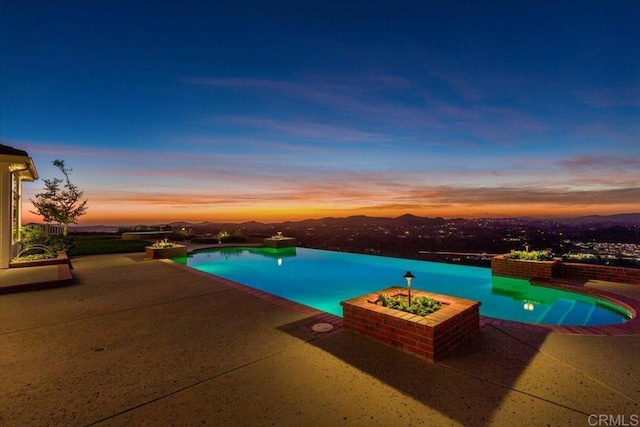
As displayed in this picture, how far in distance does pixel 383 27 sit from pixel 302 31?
286 cm

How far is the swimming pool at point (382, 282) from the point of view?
592cm

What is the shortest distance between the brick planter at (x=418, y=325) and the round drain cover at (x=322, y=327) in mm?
261

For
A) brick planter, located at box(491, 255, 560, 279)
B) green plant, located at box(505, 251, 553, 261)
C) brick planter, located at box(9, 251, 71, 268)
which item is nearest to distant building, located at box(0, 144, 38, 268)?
brick planter, located at box(9, 251, 71, 268)

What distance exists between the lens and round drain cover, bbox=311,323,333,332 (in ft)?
14.0

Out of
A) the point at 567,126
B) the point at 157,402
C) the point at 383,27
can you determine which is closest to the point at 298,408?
the point at 157,402

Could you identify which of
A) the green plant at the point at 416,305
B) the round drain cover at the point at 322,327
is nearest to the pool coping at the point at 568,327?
the round drain cover at the point at 322,327

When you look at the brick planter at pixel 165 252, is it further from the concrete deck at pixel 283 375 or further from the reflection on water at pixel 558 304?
the reflection on water at pixel 558 304

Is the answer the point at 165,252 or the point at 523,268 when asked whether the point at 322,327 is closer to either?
the point at 523,268

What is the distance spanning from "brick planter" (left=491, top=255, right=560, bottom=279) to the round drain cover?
6.60 meters

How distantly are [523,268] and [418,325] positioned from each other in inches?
260

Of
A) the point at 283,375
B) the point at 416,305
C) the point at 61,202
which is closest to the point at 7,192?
the point at 61,202

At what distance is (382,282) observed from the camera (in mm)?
9461

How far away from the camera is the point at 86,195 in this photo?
17219 mm

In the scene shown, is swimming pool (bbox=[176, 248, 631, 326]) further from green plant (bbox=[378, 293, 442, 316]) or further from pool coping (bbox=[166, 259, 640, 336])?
green plant (bbox=[378, 293, 442, 316])
